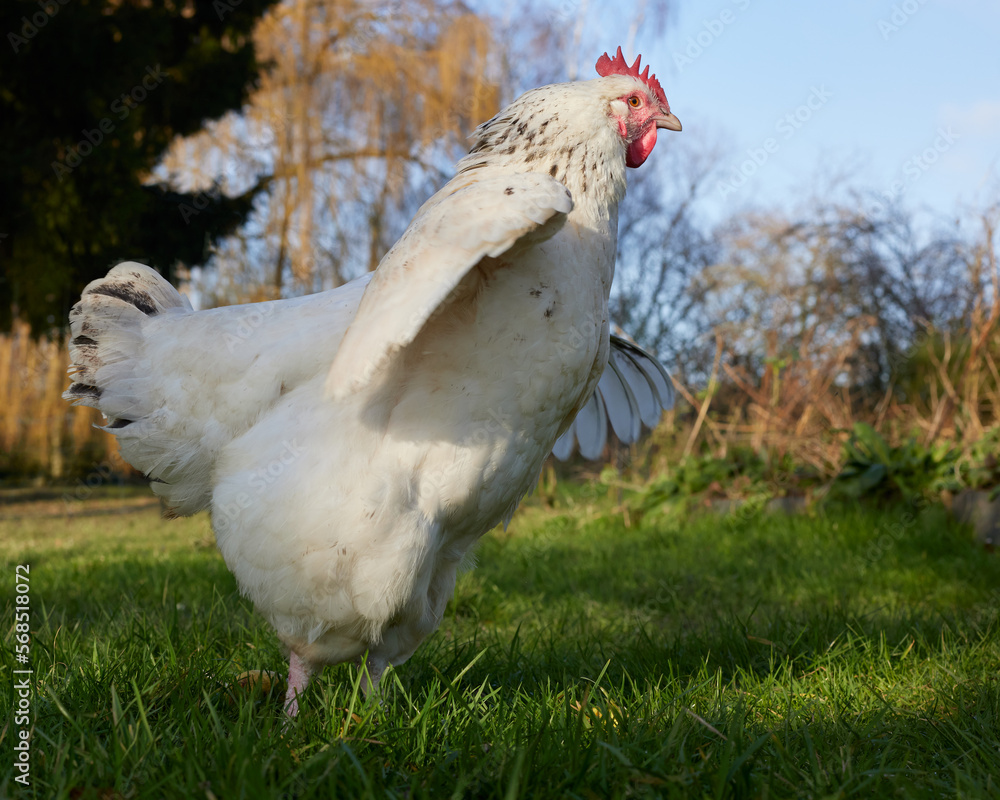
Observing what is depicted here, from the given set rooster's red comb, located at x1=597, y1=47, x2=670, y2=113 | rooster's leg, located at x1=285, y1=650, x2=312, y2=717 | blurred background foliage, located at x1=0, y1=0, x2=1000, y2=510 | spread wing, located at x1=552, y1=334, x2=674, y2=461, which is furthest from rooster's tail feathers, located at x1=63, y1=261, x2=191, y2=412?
blurred background foliage, located at x1=0, y1=0, x2=1000, y2=510

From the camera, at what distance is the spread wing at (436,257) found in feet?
5.80

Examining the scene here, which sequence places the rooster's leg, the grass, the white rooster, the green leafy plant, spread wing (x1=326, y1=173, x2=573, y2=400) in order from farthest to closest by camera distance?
the green leafy plant → the rooster's leg → the white rooster → spread wing (x1=326, y1=173, x2=573, y2=400) → the grass

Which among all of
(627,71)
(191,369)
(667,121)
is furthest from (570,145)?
(191,369)

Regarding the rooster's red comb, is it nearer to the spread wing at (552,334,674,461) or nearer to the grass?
Result: the spread wing at (552,334,674,461)

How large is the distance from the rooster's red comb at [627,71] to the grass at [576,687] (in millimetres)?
1838

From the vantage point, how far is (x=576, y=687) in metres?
2.27

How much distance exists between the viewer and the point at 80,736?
5.70ft

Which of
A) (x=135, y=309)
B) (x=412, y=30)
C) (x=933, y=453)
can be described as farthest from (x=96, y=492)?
(x=933, y=453)

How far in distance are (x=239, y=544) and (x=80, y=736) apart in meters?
0.60

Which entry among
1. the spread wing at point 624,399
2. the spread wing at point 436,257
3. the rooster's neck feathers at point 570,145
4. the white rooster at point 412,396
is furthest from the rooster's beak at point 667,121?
the spread wing at point 624,399

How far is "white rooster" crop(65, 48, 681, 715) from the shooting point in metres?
1.90

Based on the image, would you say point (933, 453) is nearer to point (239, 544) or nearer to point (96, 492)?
point (239, 544)

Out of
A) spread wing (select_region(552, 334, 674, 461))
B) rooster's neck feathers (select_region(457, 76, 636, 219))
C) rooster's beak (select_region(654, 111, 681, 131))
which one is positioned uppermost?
rooster's beak (select_region(654, 111, 681, 131))

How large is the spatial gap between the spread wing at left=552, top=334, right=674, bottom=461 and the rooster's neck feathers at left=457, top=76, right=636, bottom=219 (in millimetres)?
906
